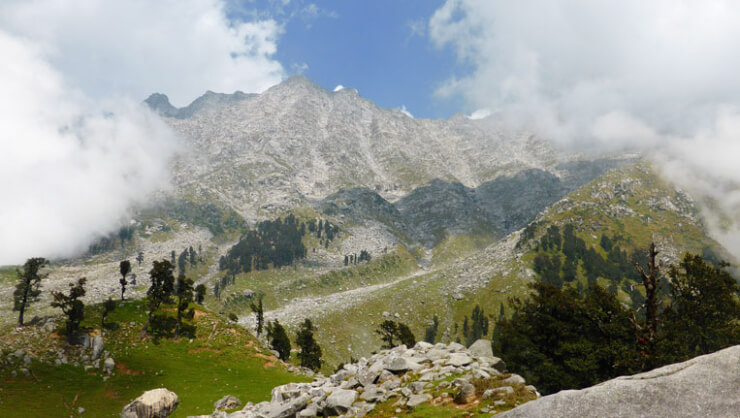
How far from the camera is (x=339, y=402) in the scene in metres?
25.0

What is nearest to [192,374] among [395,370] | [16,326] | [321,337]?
[16,326]

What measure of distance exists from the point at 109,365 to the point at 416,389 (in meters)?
60.8

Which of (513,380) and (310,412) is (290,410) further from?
(513,380)

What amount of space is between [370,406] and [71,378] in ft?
192

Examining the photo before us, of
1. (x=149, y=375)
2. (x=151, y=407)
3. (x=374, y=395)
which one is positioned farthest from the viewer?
(x=149, y=375)

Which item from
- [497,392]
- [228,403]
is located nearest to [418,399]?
[497,392]

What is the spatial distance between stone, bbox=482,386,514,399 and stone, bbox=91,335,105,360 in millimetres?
69222

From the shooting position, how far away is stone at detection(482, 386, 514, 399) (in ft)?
68.6

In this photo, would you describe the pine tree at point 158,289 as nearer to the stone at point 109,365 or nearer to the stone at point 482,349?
the stone at point 109,365

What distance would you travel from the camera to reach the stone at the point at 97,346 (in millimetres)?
60919

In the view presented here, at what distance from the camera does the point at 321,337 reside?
6791 inches

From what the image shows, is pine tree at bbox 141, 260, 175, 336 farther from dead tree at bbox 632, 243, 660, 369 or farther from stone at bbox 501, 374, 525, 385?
dead tree at bbox 632, 243, 660, 369

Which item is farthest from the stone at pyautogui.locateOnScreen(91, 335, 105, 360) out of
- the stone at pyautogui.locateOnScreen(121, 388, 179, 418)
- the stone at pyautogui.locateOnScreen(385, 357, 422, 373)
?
the stone at pyautogui.locateOnScreen(385, 357, 422, 373)

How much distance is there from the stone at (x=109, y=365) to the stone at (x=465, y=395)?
63.7 meters
